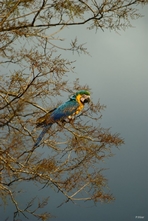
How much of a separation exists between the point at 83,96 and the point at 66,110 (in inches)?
9.5

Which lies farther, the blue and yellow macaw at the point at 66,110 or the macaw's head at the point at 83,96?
the macaw's head at the point at 83,96

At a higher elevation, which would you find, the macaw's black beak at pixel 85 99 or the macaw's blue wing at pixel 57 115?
the macaw's black beak at pixel 85 99

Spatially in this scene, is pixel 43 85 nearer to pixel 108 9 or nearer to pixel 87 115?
pixel 87 115

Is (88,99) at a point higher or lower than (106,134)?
higher

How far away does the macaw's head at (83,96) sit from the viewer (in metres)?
3.99

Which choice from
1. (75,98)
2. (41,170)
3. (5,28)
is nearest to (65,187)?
(41,170)

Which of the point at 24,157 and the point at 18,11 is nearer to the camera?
the point at 18,11

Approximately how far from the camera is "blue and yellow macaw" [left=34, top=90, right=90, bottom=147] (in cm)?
386

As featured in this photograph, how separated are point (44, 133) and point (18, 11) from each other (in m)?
1.16

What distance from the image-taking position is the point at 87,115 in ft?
13.6

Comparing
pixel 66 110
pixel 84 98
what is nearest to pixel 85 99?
pixel 84 98

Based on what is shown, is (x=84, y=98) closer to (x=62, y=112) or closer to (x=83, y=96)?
(x=83, y=96)

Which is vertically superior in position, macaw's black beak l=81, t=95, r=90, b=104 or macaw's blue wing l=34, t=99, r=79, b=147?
macaw's black beak l=81, t=95, r=90, b=104

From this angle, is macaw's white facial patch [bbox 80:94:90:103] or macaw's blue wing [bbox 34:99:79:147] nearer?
macaw's blue wing [bbox 34:99:79:147]
